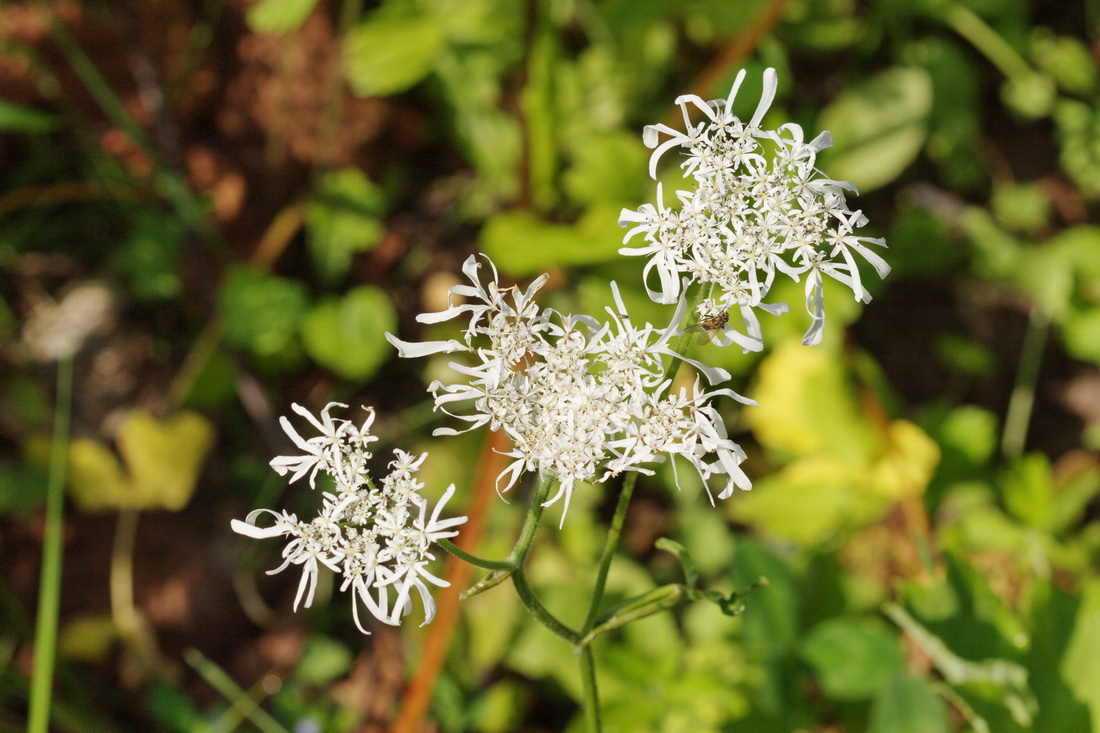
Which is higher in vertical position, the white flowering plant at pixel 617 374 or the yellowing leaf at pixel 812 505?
the white flowering plant at pixel 617 374

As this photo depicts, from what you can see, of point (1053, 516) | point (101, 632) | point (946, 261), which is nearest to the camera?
point (1053, 516)

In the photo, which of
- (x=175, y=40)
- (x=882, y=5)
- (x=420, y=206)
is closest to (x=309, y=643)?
(x=420, y=206)

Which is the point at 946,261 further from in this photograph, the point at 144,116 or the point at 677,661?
the point at 144,116

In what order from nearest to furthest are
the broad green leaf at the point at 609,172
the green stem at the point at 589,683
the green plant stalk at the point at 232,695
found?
the green stem at the point at 589,683, the green plant stalk at the point at 232,695, the broad green leaf at the point at 609,172

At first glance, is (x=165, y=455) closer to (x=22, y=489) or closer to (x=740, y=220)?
(x=22, y=489)

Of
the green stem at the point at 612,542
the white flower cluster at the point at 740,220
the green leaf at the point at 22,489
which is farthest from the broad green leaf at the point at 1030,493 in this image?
the green leaf at the point at 22,489

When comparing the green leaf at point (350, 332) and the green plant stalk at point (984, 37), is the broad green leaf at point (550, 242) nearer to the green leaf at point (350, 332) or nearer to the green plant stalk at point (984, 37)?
the green leaf at point (350, 332)
